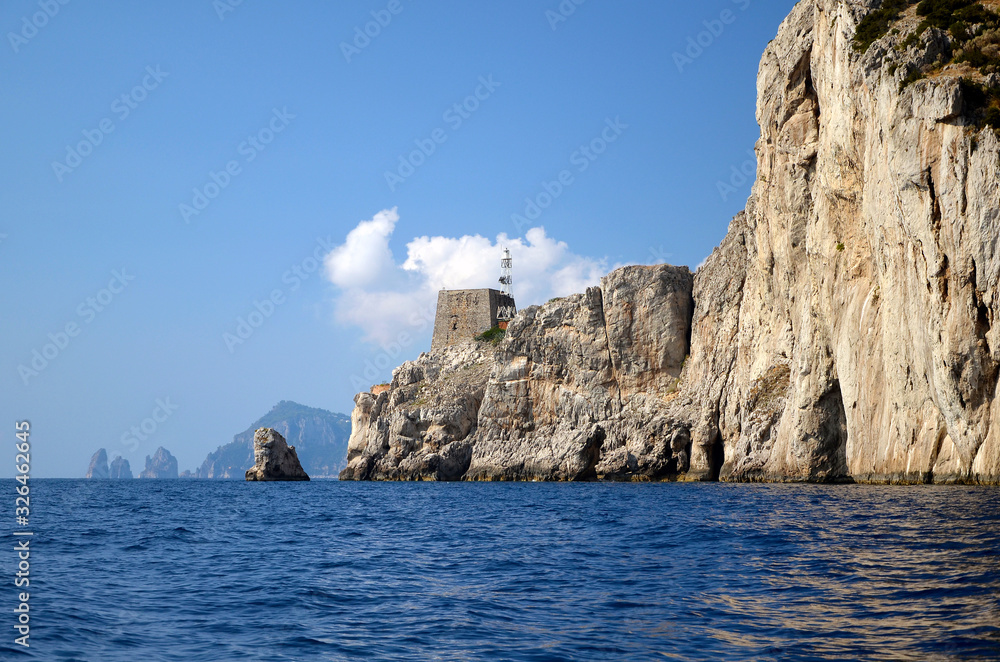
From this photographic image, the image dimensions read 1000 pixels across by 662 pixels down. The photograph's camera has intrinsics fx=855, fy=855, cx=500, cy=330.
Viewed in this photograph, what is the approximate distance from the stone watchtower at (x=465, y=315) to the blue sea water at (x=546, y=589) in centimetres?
7336

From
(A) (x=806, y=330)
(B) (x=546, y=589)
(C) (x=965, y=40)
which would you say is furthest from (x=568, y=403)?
(B) (x=546, y=589)

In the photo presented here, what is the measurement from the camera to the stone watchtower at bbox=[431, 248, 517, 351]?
331 ft

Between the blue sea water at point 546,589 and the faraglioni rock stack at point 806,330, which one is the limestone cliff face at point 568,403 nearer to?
the faraglioni rock stack at point 806,330

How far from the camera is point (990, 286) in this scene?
33094 mm

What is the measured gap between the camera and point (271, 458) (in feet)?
316

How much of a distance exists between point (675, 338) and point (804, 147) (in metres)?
23.6

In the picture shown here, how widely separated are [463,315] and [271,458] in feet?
90.1

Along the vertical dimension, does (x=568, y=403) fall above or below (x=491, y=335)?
below

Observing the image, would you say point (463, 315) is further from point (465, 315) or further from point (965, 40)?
point (965, 40)

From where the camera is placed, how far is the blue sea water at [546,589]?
35.4ft

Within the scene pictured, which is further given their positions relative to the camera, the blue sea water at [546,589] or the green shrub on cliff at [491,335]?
the green shrub on cliff at [491,335]

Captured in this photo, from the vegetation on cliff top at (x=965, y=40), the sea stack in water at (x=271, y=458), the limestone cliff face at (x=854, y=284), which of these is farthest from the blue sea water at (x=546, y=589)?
the sea stack in water at (x=271, y=458)

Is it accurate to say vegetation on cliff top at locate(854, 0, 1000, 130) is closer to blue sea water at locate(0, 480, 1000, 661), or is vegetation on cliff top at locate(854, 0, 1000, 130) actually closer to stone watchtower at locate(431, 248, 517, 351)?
blue sea water at locate(0, 480, 1000, 661)

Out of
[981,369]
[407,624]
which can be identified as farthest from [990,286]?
[407,624]
